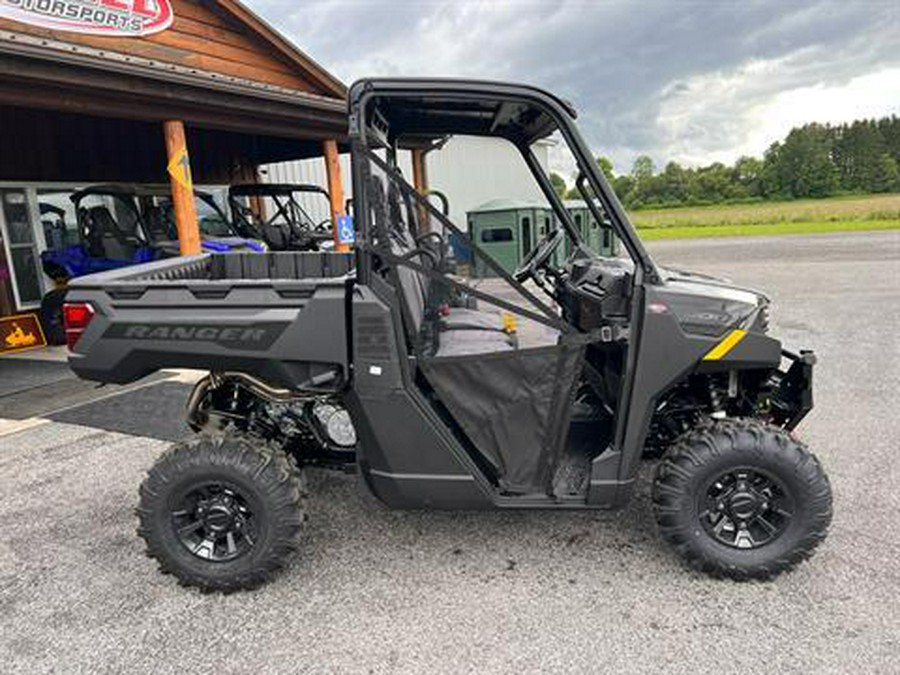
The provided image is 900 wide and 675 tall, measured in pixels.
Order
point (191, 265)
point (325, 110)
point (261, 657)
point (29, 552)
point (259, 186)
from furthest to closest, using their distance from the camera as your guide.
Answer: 1. point (259, 186)
2. point (325, 110)
3. point (191, 265)
4. point (29, 552)
5. point (261, 657)

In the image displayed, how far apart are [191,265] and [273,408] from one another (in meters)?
1.20

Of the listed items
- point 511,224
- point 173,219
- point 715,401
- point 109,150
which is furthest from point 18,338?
point 511,224

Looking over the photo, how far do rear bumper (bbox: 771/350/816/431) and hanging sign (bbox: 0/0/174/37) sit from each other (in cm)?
888

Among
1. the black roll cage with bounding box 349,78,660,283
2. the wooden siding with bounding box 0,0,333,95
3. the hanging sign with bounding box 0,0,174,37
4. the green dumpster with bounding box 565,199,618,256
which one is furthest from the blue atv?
the black roll cage with bounding box 349,78,660,283

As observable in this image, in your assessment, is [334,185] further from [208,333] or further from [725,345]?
[725,345]

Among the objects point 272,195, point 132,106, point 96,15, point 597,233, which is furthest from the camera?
point 272,195

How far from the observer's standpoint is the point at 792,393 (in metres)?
2.91

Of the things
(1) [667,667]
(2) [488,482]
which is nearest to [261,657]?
(2) [488,482]

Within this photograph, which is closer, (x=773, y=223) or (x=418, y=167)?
(x=418, y=167)

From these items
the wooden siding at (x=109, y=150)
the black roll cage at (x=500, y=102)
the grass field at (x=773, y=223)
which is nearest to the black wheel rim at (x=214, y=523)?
the black roll cage at (x=500, y=102)

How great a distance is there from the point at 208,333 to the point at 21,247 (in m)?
8.19

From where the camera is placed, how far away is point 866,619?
7.56 ft

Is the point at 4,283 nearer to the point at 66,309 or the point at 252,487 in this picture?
the point at 66,309

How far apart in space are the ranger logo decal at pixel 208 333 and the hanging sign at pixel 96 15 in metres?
6.99
